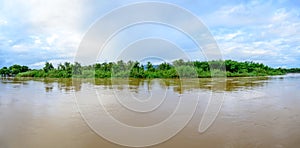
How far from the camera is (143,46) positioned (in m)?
5.12

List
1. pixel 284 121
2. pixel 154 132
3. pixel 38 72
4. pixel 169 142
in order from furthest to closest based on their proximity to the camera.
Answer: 1. pixel 38 72
2. pixel 284 121
3. pixel 154 132
4. pixel 169 142

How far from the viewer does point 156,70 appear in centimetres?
2016

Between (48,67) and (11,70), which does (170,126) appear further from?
(11,70)

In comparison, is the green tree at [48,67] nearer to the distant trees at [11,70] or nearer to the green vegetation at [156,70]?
the green vegetation at [156,70]

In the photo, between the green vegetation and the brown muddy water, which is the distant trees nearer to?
the green vegetation

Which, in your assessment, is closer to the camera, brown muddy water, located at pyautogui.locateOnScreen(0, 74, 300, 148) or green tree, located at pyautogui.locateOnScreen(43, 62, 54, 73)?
brown muddy water, located at pyautogui.locateOnScreen(0, 74, 300, 148)

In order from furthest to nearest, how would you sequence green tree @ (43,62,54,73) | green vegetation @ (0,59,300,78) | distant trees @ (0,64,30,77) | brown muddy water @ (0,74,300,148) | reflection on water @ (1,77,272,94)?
distant trees @ (0,64,30,77) → green tree @ (43,62,54,73) → green vegetation @ (0,59,300,78) → reflection on water @ (1,77,272,94) → brown muddy water @ (0,74,300,148)

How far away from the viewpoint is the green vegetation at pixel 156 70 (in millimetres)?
17578

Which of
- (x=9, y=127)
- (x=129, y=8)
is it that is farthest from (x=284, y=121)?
(x=9, y=127)

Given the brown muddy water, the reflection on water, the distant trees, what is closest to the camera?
the brown muddy water

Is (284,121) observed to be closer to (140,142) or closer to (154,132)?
(154,132)

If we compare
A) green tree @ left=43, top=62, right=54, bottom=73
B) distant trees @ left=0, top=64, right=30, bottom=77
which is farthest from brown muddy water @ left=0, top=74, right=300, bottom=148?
distant trees @ left=0, top=64, right=30, bottom=77

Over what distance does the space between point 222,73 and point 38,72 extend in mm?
19287

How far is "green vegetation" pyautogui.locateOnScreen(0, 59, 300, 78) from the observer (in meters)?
17.6
